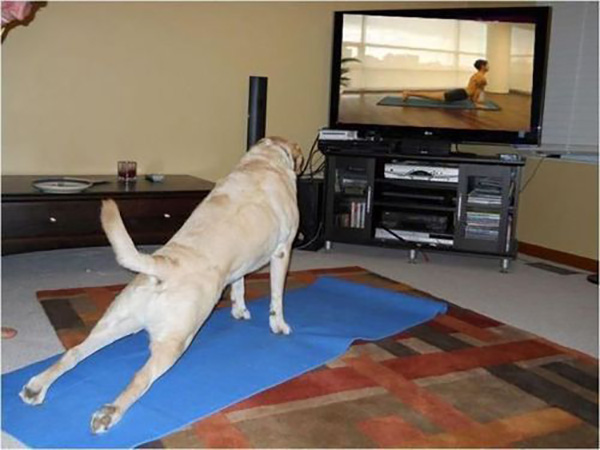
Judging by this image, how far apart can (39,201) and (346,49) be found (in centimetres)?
228

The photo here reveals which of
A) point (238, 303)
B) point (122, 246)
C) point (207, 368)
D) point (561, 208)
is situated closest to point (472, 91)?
point (561, 208)

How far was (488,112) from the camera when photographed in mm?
4246

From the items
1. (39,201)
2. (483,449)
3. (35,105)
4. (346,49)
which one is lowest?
(483,449)

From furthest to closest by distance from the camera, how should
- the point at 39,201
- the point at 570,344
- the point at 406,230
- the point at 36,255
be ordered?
the point at 406,230, the point at 36,255, the point at 39,201, the point at 570,344

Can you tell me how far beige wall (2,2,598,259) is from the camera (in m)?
3.90

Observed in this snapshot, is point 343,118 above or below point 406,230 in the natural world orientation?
above

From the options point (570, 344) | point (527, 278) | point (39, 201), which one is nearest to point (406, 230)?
point (527, 278)

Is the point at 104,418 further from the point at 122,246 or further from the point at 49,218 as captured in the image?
the point at 49,218

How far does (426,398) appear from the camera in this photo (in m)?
2.09

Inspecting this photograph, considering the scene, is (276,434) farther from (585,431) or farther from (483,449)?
(585,431)

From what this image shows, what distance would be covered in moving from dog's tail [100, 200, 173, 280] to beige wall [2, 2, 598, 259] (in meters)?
2.38

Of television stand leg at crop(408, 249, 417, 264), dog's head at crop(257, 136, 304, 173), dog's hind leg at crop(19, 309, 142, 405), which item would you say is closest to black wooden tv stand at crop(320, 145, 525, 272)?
television stand leg at crop(408, 249, 417, 264)

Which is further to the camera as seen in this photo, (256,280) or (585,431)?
(256,280)

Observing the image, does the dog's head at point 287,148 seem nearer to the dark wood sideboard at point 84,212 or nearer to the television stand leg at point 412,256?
the dark wood sideboard at point 84,212
